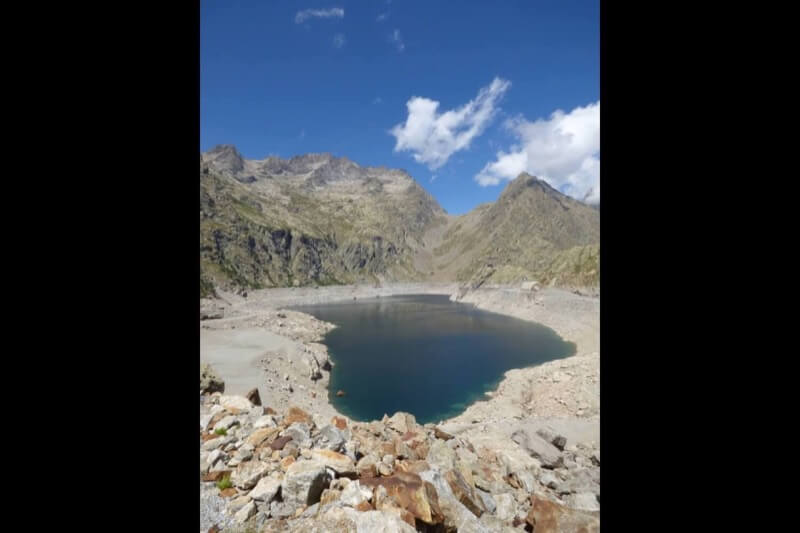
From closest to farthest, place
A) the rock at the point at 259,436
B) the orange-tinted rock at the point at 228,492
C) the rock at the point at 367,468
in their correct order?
the orange-tinted rock at the point at 228,492 → the rock at the point at 367,468 → the rock at the point at 259,436

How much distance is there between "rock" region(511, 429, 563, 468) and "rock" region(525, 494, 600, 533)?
5.25 m

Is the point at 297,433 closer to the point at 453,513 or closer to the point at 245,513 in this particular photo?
the point at 245,513

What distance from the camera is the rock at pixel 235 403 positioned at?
10.2 m

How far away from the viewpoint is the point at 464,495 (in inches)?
262

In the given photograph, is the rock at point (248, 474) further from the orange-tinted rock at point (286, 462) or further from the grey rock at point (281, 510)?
the grey rock at point (281, 510)

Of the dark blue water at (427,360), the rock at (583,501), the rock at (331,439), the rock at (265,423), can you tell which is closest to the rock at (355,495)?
the rock at (331,439)

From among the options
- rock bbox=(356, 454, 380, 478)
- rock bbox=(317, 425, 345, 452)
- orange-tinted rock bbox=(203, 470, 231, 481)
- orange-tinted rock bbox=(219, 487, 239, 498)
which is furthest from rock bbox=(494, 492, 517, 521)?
orange-tinted rock bbox=(203, 470, 231, 481)

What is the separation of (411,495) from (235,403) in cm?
738

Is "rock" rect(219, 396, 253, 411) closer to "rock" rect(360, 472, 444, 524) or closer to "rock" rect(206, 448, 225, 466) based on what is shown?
"rock" rect(206, 448, 225, 466)

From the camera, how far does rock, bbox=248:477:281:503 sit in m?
5.52

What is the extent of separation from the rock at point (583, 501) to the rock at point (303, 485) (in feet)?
21.6
